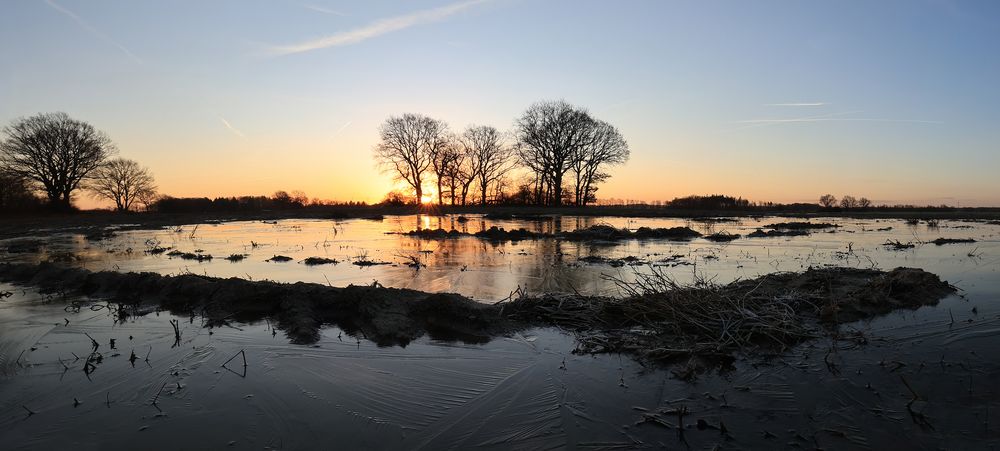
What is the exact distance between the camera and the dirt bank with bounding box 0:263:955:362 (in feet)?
17.9

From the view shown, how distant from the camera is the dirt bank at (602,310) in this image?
5.46 meters

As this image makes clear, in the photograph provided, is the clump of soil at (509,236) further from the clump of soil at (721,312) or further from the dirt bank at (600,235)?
the clump of soil at (721,312)

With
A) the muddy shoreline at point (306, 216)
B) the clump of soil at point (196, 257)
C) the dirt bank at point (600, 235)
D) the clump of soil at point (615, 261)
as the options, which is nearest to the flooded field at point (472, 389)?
the clump of soil at point (196, 257)

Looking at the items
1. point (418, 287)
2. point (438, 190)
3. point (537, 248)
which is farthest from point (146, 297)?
point (438, 190)

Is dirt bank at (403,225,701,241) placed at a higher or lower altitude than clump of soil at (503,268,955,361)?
higher

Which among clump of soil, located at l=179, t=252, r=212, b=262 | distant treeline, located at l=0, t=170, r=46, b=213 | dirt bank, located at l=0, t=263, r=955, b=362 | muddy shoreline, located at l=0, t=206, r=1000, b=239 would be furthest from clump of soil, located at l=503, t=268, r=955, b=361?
distant treeline, located at l=0, t=170, r=46, b=213

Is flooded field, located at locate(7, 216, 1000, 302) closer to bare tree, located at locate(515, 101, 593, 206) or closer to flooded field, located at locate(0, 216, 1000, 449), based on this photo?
flooded field, located at locate(0, 216, 1000, 449)

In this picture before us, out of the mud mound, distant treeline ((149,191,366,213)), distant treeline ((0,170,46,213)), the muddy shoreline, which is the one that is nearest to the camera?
the mud mound

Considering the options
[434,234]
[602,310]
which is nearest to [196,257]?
[434,234]

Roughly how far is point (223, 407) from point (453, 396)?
1.91m

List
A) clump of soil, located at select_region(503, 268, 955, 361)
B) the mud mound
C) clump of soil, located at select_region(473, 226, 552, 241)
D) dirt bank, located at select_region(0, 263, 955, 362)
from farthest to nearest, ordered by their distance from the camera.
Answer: clump of soil, located at select_region(473, 226, 552, 241)
the mud mound
dirt bank, located at select_region(0, 263, 955, 362)
clump of soil, located at select_region(503, 268, 955, 361)

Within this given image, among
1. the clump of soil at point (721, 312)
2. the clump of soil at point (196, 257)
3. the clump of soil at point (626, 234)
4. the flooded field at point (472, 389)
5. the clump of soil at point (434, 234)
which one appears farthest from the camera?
the clump of soil at point (434, 234)

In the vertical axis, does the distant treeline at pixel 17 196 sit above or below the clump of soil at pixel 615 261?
above

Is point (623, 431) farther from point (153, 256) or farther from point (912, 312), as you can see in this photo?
point (153, 256)
